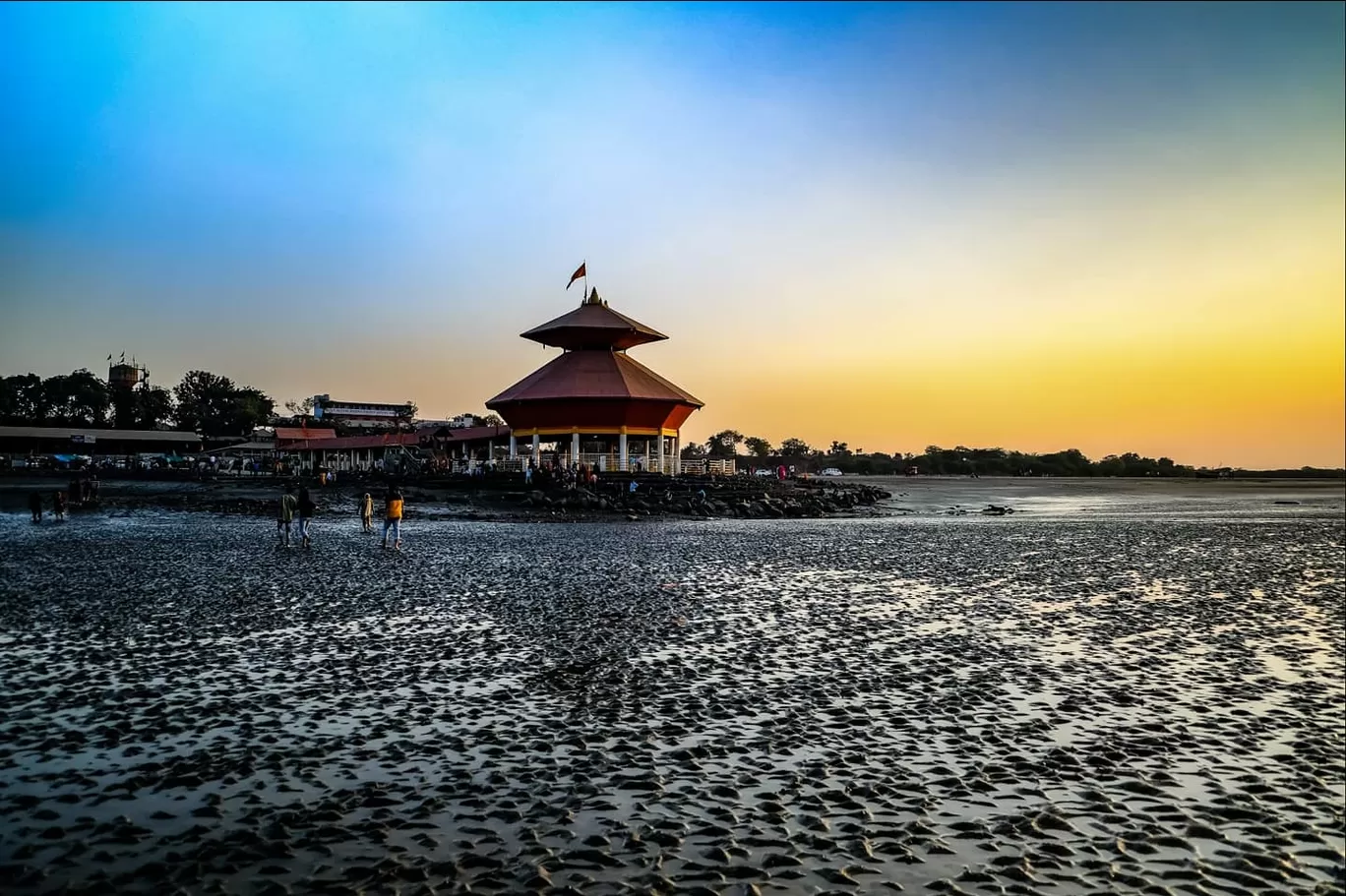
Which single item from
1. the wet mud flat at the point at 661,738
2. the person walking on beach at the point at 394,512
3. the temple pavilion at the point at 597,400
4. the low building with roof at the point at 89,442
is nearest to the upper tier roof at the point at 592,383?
the temple pavilion at the point at 597,400

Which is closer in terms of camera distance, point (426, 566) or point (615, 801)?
point (615, 801)

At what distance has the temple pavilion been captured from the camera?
5706 cm

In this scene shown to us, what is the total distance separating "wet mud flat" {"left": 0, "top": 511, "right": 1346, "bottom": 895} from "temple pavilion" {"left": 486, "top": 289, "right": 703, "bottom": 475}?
38.9 m

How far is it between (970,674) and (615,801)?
6007mm

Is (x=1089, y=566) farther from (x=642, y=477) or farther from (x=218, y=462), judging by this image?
(x=218, y=462)

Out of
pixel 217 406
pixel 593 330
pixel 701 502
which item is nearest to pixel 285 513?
pixel 701 502

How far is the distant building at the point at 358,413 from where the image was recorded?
113000 millimetres

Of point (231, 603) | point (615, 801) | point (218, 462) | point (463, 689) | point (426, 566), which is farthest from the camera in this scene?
point (218, 462)

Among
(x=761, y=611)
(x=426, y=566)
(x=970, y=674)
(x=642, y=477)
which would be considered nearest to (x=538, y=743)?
(x=970, y=674)

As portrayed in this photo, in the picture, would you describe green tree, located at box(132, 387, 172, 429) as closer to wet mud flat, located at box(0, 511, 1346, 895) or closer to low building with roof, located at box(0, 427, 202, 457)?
low building with roof, located at box(0, 427, 202, 457)

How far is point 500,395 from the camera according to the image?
61.1m

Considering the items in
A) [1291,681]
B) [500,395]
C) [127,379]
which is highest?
[127,379]

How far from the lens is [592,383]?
5772 cm

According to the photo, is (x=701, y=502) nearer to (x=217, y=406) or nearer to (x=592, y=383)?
(x=592, y=383)
